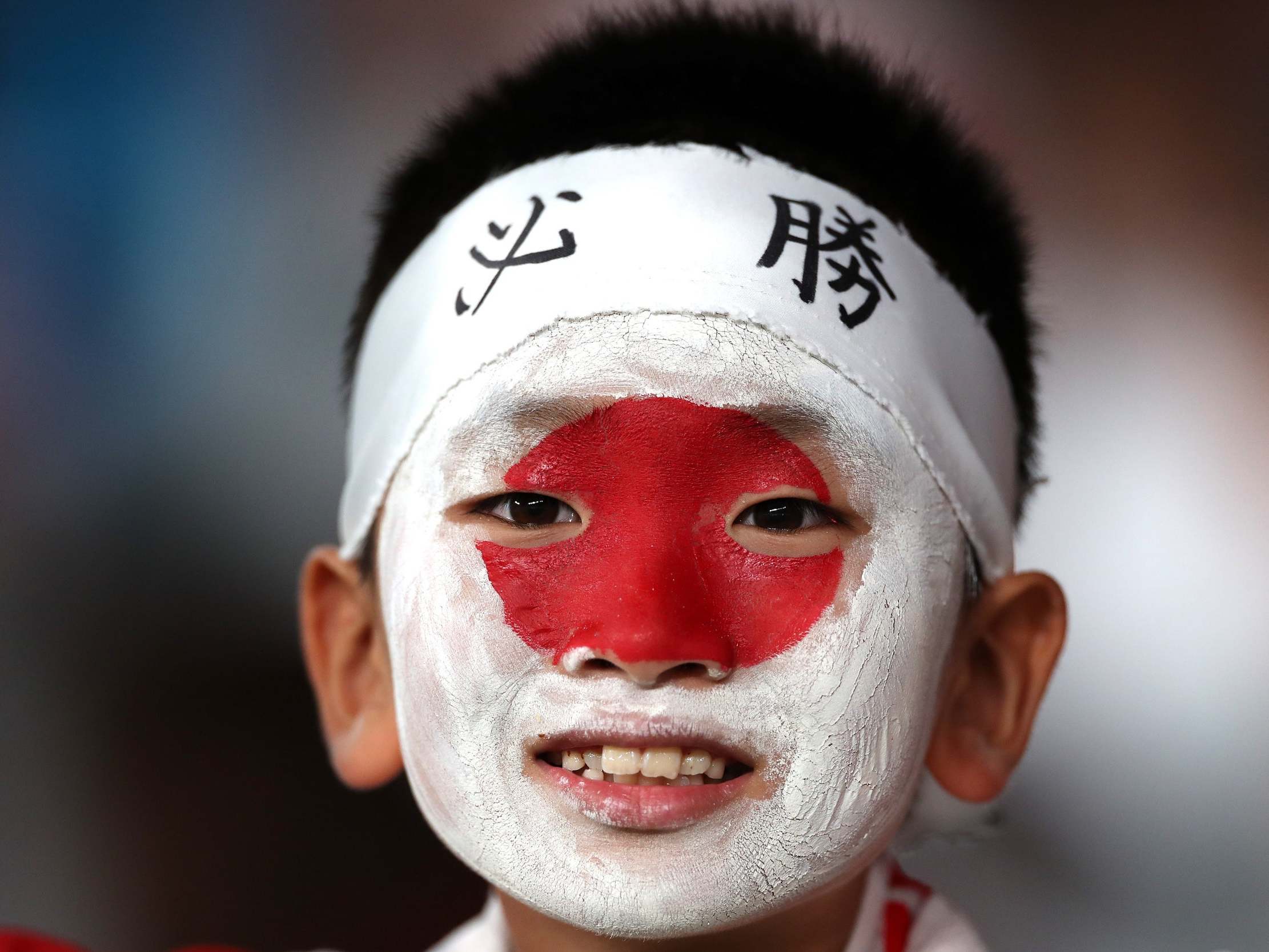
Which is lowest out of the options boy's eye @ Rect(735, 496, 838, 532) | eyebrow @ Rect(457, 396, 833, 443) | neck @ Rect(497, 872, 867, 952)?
neck @ Rect(497, 872, 867, 952)

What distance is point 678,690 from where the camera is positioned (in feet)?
3.40

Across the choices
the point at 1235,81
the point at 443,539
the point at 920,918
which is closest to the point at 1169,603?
the point at 1235,81

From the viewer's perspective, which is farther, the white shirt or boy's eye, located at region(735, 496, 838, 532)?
the white shirt

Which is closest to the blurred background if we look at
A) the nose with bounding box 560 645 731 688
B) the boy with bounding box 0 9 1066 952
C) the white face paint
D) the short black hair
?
the short black hair

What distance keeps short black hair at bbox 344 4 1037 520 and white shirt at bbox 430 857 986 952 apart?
404 millimetres

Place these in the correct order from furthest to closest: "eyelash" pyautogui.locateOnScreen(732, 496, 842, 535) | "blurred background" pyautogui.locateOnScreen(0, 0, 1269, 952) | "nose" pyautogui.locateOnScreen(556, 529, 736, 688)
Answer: "blurred background" pyautogui.locateOnScreen(0, 0, 1269, 952) → "eyelash" pyautogui.locateOnScreen(732, 496, 842, 535) → "nose" pyautogui.locateOnScreen(556, 529, 736, 688)

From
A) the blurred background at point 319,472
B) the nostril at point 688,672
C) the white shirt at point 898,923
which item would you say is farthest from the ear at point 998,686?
the blurred background at point 319,472

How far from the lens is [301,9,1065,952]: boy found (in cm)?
106

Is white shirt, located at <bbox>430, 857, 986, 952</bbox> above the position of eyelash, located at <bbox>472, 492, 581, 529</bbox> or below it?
below

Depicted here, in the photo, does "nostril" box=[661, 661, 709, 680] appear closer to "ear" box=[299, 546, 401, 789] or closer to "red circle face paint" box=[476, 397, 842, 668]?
"red circle face paint" box=[476, 397, 842, 668]

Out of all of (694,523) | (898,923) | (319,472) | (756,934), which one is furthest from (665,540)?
(319,472)

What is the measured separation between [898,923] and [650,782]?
38cm

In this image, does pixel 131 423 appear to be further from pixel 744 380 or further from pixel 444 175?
pixel 744 380

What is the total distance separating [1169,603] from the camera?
230 centimetres
